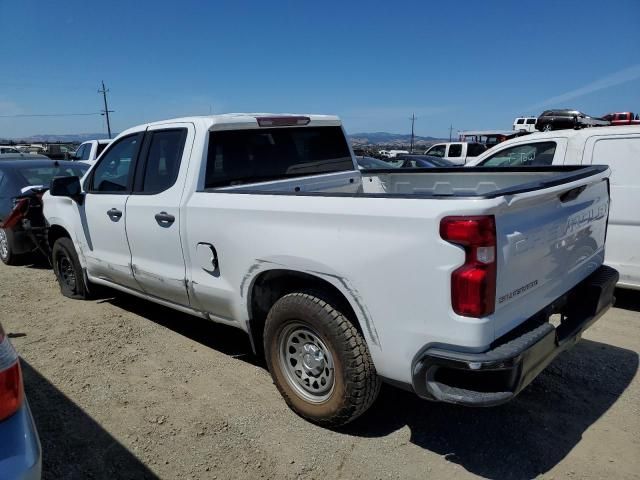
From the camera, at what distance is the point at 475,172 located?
423cm

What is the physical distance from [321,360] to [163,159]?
6.95ft

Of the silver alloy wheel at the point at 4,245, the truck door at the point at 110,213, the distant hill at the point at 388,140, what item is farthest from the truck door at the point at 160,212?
the distant hill at the point at 388,140

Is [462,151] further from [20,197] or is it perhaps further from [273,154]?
[273,154]

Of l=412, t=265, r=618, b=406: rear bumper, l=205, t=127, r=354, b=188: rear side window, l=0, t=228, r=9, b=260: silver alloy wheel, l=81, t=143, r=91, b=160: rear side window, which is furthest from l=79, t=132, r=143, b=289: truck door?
l=81, t=143, r=91, b=160: rear side window

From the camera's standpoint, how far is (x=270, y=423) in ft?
10.4

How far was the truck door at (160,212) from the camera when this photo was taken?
3699 mm

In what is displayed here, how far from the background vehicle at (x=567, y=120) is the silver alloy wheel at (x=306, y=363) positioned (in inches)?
220

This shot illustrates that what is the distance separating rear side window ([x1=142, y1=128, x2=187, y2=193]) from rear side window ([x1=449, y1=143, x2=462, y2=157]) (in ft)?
60.0

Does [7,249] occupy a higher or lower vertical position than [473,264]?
lower

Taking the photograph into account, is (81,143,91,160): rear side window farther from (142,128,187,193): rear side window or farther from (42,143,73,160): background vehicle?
(142,128,187,193): rear side window

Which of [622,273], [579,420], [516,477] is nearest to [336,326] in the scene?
[516,477]

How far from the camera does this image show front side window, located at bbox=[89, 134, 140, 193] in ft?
14.2

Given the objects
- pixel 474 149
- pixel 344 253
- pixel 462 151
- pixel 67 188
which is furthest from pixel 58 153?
pixel 344 253

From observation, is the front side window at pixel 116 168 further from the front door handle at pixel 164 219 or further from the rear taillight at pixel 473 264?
the rear taillight at pixel 473 264
